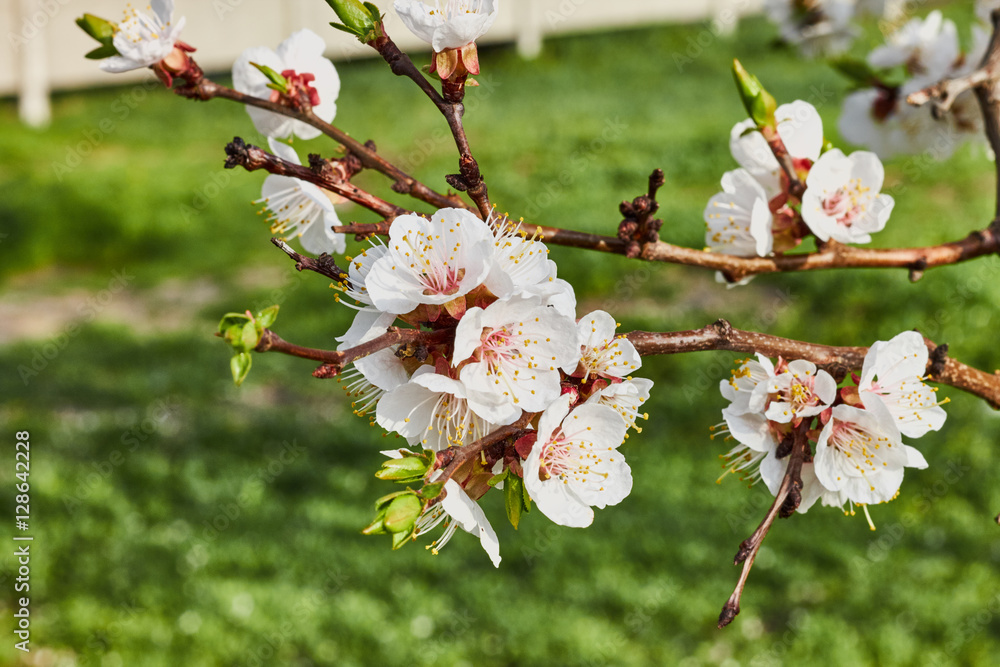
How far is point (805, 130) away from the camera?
1.13m

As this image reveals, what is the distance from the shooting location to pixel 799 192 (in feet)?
3.61

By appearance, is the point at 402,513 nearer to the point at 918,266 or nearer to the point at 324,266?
the point at 324,266

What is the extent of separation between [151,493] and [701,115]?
5.26 m

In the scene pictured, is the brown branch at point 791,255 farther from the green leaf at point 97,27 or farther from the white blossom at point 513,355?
the green leaf at point 97,27

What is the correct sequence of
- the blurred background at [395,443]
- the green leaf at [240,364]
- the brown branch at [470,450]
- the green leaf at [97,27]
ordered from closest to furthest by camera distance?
the green leaf at [240,364]
the brown branch at [470,450]
the green leaf at [97,27]
the blurred background at [395,443]

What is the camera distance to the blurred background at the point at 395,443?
2.81 m

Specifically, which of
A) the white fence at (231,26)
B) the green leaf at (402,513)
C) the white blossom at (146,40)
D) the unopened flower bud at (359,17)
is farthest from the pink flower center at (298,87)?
the white fence at (231,26)

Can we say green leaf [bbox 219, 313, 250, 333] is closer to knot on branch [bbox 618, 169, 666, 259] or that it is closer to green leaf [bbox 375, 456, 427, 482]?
green leaf [bbox 375, 456, 427, 482]

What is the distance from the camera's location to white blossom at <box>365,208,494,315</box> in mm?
742

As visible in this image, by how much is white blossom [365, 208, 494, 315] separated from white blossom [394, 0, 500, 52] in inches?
7.9

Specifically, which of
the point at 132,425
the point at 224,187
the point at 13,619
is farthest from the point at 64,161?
the point at 13,619

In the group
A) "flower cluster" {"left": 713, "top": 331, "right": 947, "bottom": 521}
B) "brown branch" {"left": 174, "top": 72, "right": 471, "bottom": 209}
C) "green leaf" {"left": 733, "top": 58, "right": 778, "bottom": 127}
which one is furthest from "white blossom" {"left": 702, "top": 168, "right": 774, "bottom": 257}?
"brown branch" {"left": 174, "top": 72, "right": 471, "bottom": 209}

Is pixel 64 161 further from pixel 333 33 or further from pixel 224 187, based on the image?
pixel 333 33

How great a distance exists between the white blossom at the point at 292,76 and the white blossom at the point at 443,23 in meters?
0.28
